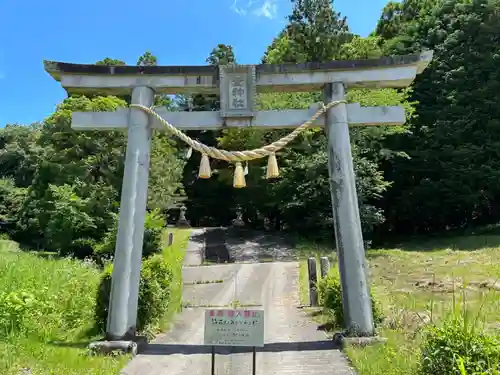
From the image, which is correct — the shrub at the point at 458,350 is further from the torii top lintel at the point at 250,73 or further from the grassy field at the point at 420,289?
the torii top lintel at the point at 250,73

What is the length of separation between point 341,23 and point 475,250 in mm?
14658

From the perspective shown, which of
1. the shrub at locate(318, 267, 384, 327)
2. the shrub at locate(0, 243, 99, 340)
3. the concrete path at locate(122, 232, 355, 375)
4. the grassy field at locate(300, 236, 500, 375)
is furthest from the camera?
the shrub at locate(318, 267, 384, 327)

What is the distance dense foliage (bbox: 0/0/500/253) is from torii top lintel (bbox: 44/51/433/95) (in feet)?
39.9

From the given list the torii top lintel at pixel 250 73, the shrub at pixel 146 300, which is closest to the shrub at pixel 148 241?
the shrub at pixel 146 300

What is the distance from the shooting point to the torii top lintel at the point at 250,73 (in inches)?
280

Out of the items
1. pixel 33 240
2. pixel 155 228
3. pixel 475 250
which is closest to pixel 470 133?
pixel 475 250

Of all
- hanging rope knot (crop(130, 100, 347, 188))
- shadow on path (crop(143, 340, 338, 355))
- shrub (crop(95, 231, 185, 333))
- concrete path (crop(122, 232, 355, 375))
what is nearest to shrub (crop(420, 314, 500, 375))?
concrete path (crop(122, 232, 355, 375))

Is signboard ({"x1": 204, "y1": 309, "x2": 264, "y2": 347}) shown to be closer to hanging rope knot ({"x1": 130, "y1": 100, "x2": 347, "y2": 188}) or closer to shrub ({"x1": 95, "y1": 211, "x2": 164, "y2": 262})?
hanging rope knot ({"x1": 130, "y1": 100, "x2": 347, "y2": 188})

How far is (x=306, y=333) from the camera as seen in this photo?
7695mm

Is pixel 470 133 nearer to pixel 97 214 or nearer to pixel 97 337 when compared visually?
pixel 97 214

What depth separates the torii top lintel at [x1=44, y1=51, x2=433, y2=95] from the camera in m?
7.12

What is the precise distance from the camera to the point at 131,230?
6668 millimetres

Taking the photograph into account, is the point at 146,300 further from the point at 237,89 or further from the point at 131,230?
the point at 237,89

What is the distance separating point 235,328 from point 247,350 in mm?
2021
